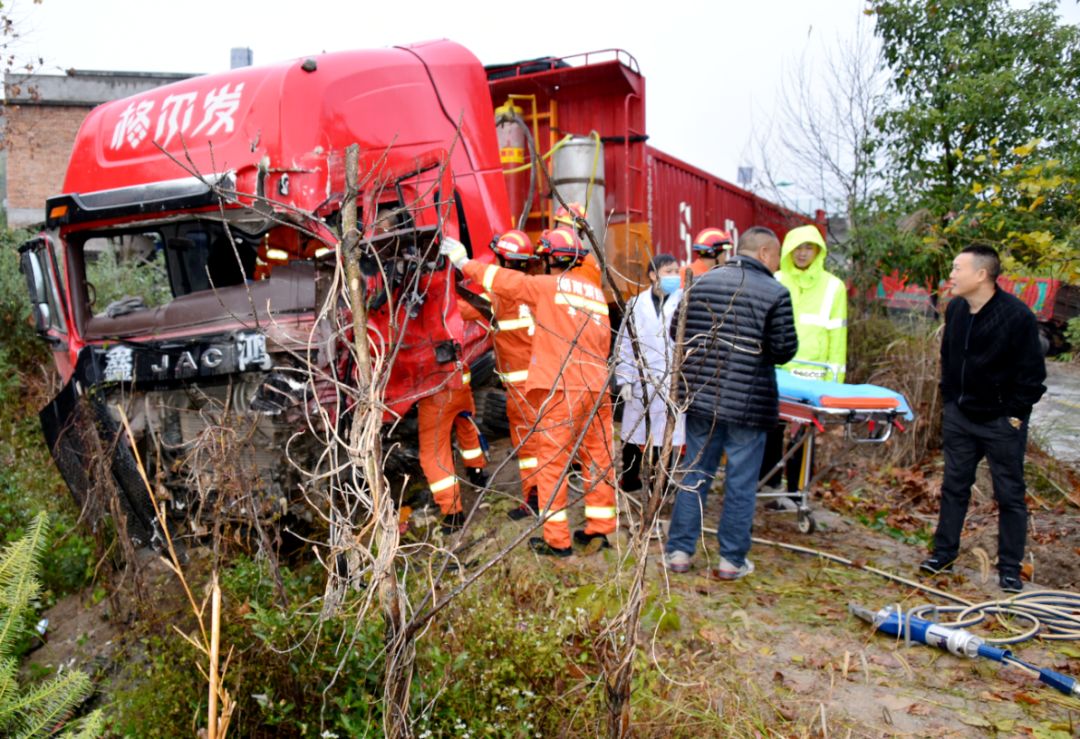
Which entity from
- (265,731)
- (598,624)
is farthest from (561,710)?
(265,731)

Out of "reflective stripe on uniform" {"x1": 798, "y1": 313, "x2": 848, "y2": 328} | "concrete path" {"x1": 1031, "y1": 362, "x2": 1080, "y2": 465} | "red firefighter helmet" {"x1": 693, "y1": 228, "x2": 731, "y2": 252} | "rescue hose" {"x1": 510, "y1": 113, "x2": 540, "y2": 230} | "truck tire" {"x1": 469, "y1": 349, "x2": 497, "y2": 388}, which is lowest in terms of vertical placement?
"concrete path" {"x1": 1031, "y1": 362, "x2": 1080, "y2": 465}

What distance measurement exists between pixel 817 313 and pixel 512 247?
204 cm

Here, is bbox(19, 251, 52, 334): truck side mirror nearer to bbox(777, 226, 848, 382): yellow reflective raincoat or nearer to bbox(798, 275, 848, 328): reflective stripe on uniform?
bbox(777, 226, 848, 382): yellow reflective raincoat

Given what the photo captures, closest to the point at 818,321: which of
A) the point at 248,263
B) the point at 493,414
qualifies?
the point at 493,414

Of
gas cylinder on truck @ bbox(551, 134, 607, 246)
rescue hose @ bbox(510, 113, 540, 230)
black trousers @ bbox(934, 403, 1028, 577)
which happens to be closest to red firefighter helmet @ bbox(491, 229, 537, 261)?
rescue hose @ bbox(510, 113, 540, 230)

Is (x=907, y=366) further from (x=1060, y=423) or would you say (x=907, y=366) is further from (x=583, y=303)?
(x=583, y=303)

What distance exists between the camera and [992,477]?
159 inches

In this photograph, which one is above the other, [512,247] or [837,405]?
[512,247]

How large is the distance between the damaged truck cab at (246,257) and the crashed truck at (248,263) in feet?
0.04

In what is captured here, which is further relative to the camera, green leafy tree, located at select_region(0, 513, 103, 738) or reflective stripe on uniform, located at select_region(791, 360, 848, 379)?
reflective stripe on uniform, located at select_region(791, 360, 848, 379)

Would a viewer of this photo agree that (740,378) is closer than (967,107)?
Yes

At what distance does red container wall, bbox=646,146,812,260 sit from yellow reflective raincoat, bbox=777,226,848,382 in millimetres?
2125

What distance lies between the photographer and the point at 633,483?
18.4 ft

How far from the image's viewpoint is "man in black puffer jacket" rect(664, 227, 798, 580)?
4000mm
